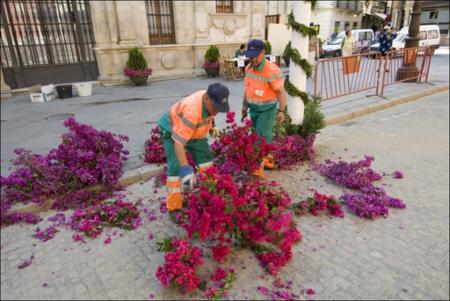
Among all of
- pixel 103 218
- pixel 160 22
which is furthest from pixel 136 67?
pixel 103 218

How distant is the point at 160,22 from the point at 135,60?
244 cm

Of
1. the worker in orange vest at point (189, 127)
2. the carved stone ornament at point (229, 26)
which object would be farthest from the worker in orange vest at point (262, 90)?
the carved stone ornament at point (229, 26)

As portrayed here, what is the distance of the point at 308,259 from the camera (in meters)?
3.15

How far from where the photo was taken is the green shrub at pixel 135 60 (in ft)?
40.7

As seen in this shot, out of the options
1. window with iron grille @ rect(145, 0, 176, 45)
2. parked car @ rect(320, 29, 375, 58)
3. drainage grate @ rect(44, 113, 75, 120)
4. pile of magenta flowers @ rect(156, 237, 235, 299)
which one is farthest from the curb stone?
parked car @ rect(320, 29, 375, 58)

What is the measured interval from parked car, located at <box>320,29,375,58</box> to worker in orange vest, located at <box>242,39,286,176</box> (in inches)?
820

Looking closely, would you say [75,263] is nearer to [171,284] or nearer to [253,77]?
[171,284]

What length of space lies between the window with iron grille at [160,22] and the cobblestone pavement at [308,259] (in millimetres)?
10637

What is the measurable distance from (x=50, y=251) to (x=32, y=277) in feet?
1.16

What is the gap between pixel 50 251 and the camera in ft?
10.8

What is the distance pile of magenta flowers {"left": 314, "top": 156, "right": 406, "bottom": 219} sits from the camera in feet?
12.8

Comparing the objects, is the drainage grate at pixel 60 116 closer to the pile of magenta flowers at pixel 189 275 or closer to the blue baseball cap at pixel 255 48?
the blue baseball cap at pixel 255 48

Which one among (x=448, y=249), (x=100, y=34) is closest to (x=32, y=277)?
(x=448, y=249)

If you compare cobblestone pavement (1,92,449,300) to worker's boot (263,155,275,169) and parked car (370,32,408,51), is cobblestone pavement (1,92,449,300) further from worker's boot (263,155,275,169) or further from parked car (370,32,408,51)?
parked car (370,32,408,51)
